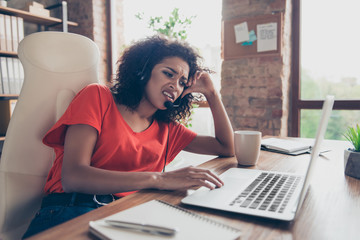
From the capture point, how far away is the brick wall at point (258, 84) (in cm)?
231

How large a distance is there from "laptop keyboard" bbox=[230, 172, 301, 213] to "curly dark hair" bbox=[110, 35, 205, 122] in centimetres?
55

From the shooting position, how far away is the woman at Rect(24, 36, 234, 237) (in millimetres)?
748

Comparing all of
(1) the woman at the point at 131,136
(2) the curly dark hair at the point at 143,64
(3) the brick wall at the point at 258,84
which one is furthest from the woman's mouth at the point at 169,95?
(3) the brick wall at the point at 258,84

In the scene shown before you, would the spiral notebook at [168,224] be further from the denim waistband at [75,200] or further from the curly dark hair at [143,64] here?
the curly dark hair at [143,64]

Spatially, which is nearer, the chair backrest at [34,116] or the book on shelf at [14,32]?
the chair backrest at [34,116]

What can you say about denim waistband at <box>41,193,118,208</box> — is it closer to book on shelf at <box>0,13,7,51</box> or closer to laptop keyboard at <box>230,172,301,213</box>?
laptop keyboard at <box>230,172,301,213</box>

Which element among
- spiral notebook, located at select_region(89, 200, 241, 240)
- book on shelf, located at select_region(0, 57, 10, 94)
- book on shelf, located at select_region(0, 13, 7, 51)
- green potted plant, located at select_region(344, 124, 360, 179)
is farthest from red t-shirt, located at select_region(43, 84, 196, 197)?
book on shelf, located at select_region(0, 13, 7, 51)

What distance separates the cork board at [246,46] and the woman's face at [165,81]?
1.43 metres

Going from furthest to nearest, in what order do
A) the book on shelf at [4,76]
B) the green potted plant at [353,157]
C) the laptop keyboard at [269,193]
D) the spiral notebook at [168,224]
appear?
1. the book on shelf at [4,76]
2. the green potted plant at [353,157]
3. the laptop keyboard at [269,193]
4. the spiral notebook at [168,224]

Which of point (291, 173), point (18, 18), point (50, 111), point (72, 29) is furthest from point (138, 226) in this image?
point (72, 29)

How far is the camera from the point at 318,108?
93.1 inches

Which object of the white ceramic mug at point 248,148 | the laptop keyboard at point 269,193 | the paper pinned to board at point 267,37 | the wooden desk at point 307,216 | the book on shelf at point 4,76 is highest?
the paper pinned to board at point 267,37

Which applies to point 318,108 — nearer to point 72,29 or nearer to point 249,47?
point 249,47

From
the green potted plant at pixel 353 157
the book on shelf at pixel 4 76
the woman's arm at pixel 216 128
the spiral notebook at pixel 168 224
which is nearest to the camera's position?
the spiral notebook at pixel 168 224
